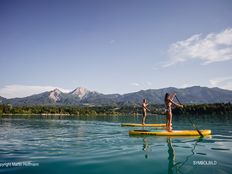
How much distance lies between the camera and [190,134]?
61.9 ft

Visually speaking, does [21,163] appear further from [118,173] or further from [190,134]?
[190,134]

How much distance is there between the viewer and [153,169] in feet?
30.7

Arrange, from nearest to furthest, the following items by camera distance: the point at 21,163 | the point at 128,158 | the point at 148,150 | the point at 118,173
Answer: the point at 118,173
the point at 21,163
the point at 128,158
the point at 148,150

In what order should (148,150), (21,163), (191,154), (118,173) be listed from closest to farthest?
(118,173) → (21,163) → (191,154) → (148,150)

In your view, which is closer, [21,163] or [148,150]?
[21,163]

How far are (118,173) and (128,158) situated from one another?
2.16 meters

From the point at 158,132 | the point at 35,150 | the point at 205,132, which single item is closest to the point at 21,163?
the point at 35,150

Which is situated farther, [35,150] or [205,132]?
[205,132]

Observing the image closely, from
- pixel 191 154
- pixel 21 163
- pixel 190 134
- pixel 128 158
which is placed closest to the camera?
pixel 21 163

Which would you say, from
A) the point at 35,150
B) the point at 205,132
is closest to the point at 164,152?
the point at 35,150

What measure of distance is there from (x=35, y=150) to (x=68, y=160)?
3.31m

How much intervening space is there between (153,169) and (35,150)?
668cm

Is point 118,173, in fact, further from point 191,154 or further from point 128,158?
point 191,154

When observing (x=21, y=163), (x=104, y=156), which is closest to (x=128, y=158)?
(x=104, y=156)
